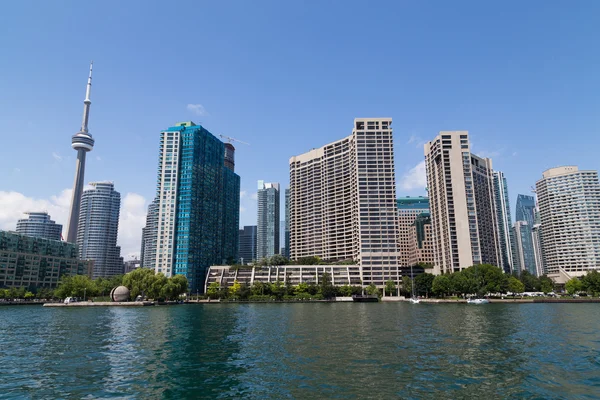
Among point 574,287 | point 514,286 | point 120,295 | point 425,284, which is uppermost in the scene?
point 425,284

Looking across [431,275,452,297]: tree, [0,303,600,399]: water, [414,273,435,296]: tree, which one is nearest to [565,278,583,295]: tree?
[431,275,452,297]: tree

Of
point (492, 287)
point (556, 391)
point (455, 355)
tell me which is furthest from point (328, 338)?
point (492, 287)

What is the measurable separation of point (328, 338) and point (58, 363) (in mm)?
31076

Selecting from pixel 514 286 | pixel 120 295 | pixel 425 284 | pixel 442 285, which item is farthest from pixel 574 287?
pixel 120 295

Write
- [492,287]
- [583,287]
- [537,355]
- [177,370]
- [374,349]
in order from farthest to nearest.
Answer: [583,287] < [492,287] < [374,349] < [537,355] < [177,370]

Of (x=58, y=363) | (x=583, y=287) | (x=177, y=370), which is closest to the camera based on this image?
(x=177, y=370)

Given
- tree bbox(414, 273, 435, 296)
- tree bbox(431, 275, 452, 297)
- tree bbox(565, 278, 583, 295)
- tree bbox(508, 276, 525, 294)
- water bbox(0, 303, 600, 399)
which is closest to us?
water bbox(0, 303, 600, 399)

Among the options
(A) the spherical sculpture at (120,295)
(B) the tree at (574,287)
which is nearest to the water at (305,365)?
(A) the spherical sculpture at (120,295)

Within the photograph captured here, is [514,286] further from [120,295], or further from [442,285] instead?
[120,295]

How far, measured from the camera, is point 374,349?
136 feet

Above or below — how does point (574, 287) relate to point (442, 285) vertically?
below

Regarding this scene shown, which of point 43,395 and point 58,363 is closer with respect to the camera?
point 43,395

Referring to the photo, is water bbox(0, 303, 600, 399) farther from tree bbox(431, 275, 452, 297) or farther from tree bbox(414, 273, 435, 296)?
tree bbox(414, 273, 435, 296)

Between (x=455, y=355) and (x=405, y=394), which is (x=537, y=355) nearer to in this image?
(x=455, y=355)
